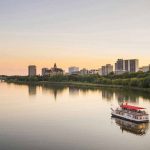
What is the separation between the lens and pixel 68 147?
15633mm

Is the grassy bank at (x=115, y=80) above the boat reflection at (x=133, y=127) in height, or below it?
above

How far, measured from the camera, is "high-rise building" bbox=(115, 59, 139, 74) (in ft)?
431

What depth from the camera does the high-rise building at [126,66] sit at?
13125cm

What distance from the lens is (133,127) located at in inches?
828

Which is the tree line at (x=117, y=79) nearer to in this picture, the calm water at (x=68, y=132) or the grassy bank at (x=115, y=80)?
the grassy bank at (x=115, y=80)

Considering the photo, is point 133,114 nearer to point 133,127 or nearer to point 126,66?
point 133,127

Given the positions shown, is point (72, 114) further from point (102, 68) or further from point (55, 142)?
point (102, 68)

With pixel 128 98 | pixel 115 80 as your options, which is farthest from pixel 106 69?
pixel 128 98

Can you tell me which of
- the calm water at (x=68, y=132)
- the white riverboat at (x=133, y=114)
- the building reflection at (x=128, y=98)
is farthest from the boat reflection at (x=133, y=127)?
the building reflection at (x=128, y=98)

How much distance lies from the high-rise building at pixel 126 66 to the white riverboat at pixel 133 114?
105 metres

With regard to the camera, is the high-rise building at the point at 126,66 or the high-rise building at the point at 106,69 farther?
the high-rise building at the point at 106,69

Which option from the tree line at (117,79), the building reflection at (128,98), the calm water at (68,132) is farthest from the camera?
the tree line at (117,79)

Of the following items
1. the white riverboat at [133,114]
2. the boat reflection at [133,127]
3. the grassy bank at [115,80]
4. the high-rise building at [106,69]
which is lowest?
the boat reflection at [133,127]

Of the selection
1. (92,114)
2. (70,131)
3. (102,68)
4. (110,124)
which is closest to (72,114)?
(92,114)
